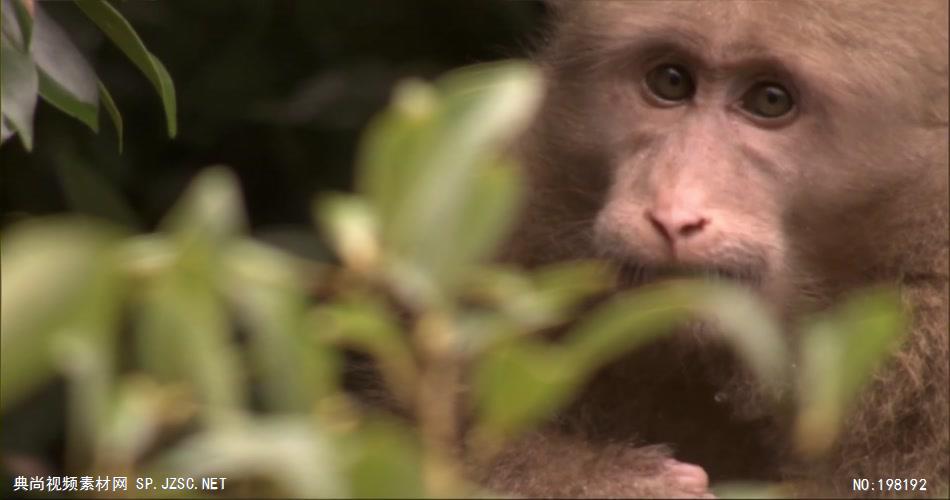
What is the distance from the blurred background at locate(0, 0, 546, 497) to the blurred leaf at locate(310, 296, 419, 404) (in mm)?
2624

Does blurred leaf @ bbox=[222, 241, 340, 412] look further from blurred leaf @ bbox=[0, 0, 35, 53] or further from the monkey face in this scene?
the monkey face

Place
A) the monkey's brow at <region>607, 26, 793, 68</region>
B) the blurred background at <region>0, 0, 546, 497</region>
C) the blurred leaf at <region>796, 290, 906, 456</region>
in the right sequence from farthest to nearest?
1. the blurred background at <region>0, 0, 546, 497</region>
2. the monkey's brow at <region>607, 26, 793, 68</region>
3. the blurred leaf at <region>796, 290, 906, 456</region>

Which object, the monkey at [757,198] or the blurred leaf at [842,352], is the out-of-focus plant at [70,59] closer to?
the monkey at [757,198]

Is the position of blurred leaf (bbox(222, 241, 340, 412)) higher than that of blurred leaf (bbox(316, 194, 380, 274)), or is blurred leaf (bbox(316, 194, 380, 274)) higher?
blurred leaf (bbox(316, 194, 380, 274))

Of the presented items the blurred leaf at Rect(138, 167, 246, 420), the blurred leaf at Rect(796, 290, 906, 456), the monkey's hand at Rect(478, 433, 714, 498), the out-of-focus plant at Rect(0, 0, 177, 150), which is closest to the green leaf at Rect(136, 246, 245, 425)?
the blurred leaf at Rect(138, 167, 246, 420)

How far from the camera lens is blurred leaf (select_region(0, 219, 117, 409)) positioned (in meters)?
1.21

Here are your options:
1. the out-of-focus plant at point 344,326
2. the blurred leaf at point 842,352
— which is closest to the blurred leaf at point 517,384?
the out-of-focus plant at point 344,326

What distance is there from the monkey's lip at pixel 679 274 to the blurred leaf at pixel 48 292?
187cm

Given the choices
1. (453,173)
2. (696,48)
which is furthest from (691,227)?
(453,173)

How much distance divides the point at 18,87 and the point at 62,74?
1.00 ft

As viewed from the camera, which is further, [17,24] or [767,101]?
[767,101]

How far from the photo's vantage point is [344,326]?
4.49 feet

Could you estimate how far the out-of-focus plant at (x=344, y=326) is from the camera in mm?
1275

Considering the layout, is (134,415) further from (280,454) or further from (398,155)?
(398,155)
